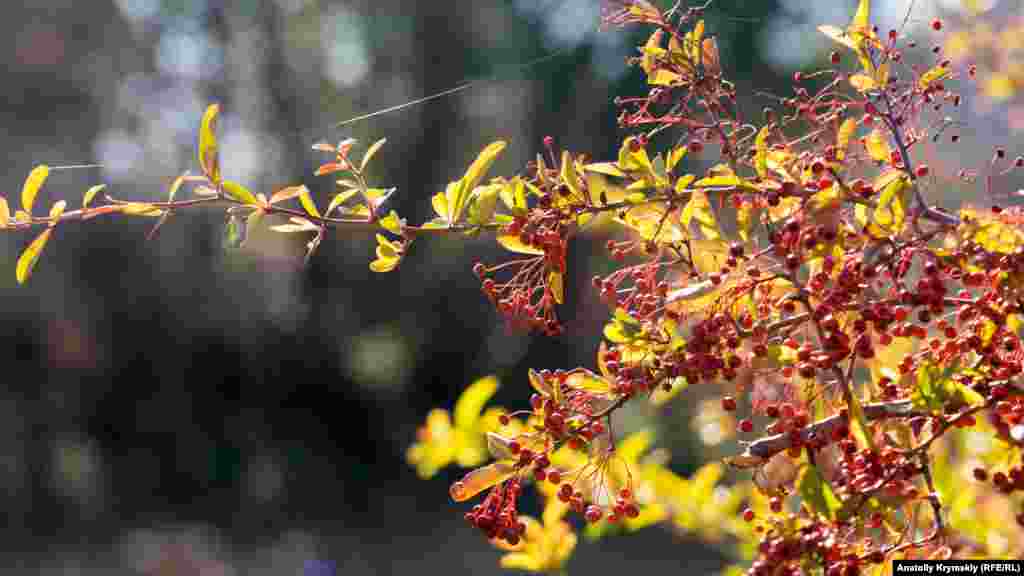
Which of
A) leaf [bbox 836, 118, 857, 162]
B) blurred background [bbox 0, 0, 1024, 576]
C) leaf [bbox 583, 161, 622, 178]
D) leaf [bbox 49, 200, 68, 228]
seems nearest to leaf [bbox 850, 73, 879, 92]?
leaf [bbox 836, 118, 857, 162]

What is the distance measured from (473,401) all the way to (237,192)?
0.49 m

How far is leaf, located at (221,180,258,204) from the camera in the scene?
2.20ft

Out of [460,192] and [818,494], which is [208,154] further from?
[818,494]

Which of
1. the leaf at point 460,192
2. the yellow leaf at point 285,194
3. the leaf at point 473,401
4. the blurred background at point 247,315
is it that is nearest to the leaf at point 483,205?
the leaf at point 460,192

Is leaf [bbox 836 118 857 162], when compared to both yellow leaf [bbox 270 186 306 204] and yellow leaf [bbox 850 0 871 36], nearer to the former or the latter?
yellow leaf [bbox 850 0 871 36]

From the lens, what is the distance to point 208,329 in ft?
21.3

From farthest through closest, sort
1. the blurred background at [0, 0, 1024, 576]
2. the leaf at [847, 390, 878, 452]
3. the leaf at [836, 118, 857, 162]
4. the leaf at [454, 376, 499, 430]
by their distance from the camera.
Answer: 1. the blurred background at [0, 0, 1024, 576]
2. the leaf at [454, 376, 499, 430]
3. the leaf at [836, 118, 857, 162]
4. the leaf at [847, 390, 878, 452]

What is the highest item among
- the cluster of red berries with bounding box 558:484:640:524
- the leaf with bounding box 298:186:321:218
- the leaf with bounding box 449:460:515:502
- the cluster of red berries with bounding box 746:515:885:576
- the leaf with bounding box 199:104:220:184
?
the leaf with bounding box 199:104:220:184

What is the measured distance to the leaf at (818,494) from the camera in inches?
21.8

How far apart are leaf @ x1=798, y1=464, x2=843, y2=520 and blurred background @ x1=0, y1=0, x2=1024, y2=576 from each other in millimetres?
4890

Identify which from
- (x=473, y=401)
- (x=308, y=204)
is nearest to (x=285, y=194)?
(x=308, y=204)

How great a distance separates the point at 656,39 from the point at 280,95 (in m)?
5.85

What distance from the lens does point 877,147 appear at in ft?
2.17

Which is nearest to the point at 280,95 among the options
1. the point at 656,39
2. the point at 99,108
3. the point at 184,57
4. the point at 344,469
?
the point at 184,57
